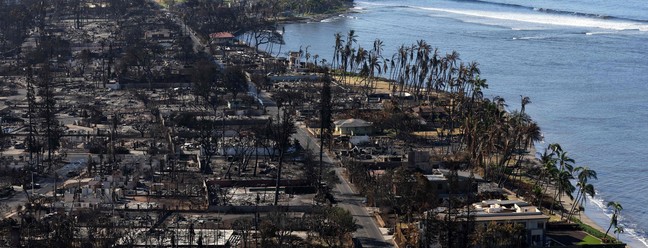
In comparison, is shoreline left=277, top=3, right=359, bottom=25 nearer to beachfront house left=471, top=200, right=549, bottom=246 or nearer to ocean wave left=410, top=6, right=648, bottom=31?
ocean wave left=410, top=6, right=648, bottom=31

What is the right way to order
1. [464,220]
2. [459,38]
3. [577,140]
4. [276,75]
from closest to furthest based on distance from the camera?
[464,220], [577,140], [276,75], [459,38]

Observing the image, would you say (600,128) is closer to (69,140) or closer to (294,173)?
(294,173)

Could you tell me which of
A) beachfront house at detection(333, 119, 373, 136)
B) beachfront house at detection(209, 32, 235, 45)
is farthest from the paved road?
beachfront house at detection(209, 32, 235, 45)

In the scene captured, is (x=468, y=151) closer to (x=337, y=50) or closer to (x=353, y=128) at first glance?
(x=353, y=128)

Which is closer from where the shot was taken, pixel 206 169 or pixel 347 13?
pixel 206 169

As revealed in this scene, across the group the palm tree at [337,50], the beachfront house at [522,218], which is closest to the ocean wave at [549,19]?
the palm tree at [337,50]

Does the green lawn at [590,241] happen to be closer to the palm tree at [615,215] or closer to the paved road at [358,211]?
the palm tree at [615,215]

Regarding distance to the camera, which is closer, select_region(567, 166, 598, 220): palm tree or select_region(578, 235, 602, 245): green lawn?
select_region(578, 235, 602, 245): green lawn

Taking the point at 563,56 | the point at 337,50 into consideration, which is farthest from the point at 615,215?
the point at 563,56

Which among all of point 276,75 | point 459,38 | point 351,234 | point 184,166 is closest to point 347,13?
point 459,38
